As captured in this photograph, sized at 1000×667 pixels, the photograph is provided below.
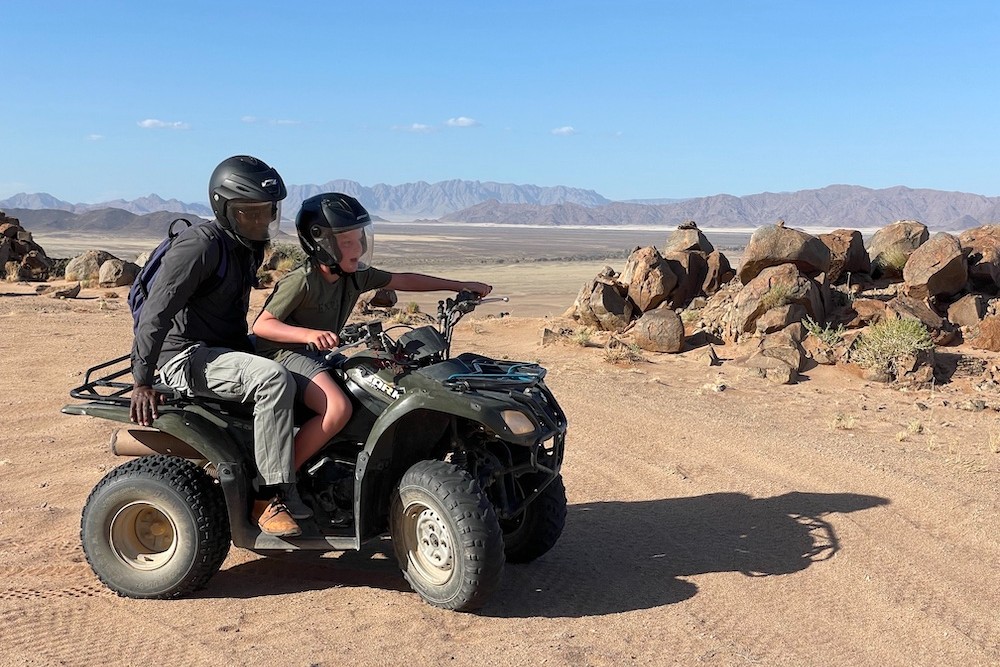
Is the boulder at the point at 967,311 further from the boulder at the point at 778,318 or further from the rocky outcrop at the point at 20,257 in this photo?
the rocky outcrop at the point at 20,257

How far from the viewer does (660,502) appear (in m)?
7.39

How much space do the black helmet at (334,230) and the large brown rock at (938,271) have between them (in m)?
12.3

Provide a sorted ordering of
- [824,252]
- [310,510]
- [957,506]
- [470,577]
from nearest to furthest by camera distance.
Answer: [470,577]
[310,510]
[957,506]
[824,252]

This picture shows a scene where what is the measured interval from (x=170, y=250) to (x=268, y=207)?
0.55 m

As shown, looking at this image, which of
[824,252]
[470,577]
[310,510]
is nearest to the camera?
[470,577]

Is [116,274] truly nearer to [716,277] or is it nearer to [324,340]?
[716,277]

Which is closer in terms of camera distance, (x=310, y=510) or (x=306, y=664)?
(x=306, y=664)

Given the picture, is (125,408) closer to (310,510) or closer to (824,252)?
(310,510)

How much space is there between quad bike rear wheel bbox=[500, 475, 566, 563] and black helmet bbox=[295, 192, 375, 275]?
1610 mm

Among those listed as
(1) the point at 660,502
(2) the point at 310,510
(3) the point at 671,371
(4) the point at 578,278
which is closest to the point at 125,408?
(2) the point at 310,510

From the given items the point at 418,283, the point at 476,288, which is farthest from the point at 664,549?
the point at 418,283

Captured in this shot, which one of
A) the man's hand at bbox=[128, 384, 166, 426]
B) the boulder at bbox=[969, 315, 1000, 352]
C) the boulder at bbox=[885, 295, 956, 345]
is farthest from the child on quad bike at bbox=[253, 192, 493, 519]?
the boulder at bbox=[969, 315, 1000, 352]

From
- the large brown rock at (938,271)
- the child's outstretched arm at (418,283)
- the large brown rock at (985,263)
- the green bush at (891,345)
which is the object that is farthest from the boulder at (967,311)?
the child's outstretched arm at (418,283)

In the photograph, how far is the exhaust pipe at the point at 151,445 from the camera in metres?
5.52
